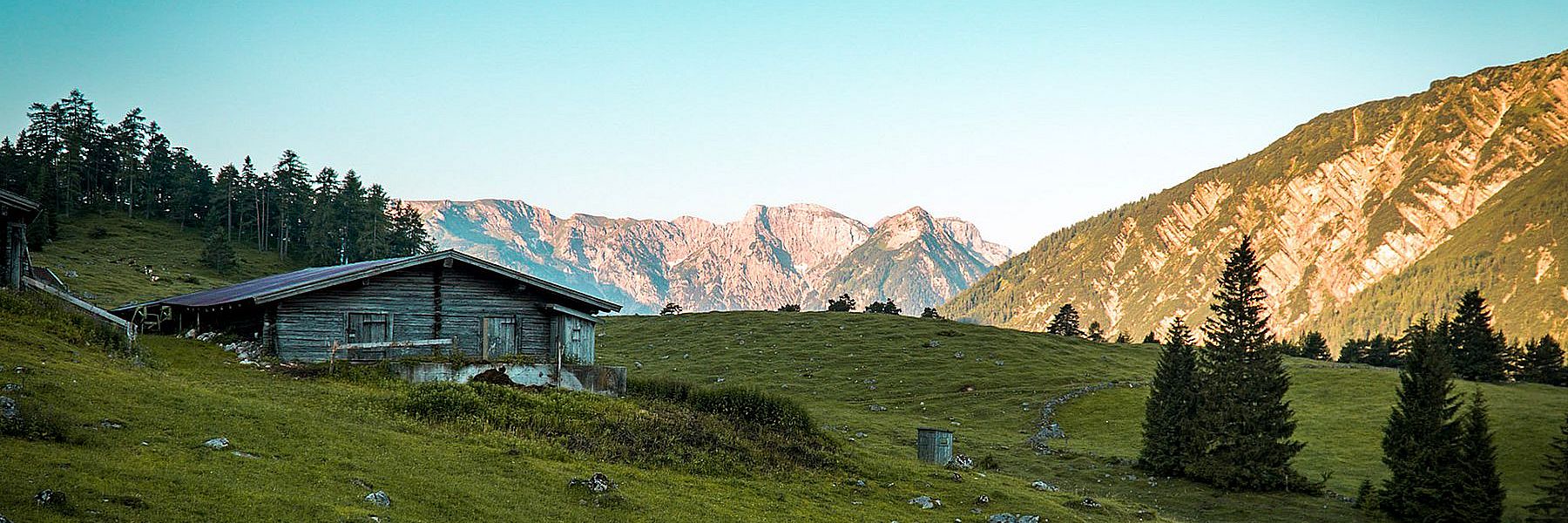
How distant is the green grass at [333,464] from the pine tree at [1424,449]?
A: 18.7m

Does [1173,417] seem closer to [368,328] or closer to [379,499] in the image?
[368,328]

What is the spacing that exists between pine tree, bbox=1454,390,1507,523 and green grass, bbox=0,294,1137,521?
20.1 metres

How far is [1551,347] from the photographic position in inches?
4033

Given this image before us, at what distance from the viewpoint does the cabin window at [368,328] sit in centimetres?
4041

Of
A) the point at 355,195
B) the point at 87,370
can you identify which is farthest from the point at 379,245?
the point at 87,370

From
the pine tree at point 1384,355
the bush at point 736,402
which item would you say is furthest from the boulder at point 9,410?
the pine tree at point 1384,355

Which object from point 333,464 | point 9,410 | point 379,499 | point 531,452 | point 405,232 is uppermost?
point 405,232

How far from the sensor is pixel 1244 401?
2039 inches

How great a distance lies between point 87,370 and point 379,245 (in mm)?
115524

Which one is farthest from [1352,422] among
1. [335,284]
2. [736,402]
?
[335,284]

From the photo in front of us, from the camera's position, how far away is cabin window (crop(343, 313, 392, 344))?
40.4 metres

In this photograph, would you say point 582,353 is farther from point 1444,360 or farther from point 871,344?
point 871,344

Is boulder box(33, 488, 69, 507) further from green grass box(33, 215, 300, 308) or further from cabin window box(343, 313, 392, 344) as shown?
green grass box(33, 215, 300, 308)

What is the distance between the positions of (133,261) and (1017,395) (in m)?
102
